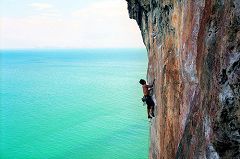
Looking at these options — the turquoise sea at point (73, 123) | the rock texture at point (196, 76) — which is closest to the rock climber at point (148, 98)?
the rock texture at point (196, 76)

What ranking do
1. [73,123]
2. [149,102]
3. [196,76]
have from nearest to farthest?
[196,76] < [149,102] < [73,123]

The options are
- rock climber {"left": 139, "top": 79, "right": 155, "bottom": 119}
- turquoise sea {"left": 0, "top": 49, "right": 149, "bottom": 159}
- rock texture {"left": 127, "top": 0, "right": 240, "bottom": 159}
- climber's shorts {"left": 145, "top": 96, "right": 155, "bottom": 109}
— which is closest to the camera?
rock texture {"left": 127, "top": 0, "right": 240, "bottom": 159}

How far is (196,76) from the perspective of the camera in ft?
27.9

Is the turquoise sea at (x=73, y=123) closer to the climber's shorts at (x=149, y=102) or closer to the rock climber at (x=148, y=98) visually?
the rock climber at (x=148, y=98)

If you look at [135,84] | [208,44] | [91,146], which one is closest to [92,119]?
[91,146]

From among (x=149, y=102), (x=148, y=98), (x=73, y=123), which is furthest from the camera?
(x=73, y=123)

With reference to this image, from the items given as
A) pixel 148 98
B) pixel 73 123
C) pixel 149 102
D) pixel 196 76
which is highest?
pixel 196 76

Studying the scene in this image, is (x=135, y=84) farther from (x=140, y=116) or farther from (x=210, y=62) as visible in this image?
(x=210, y=62)

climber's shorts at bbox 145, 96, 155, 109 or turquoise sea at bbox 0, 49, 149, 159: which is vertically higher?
climber's shorts at bbox 145, 96, 155, 109

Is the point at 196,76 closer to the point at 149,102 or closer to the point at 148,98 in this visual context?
the point at 148,98

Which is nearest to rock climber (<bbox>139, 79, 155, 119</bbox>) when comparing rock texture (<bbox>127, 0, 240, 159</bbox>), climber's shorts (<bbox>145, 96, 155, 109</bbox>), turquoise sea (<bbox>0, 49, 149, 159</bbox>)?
climber's shorts (<bbox>145, 96, 155, 109</bbox>)

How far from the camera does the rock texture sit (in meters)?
5.61

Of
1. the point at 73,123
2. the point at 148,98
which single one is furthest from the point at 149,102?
the point at 73,123

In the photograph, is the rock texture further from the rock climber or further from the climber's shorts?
the climber's shorts
